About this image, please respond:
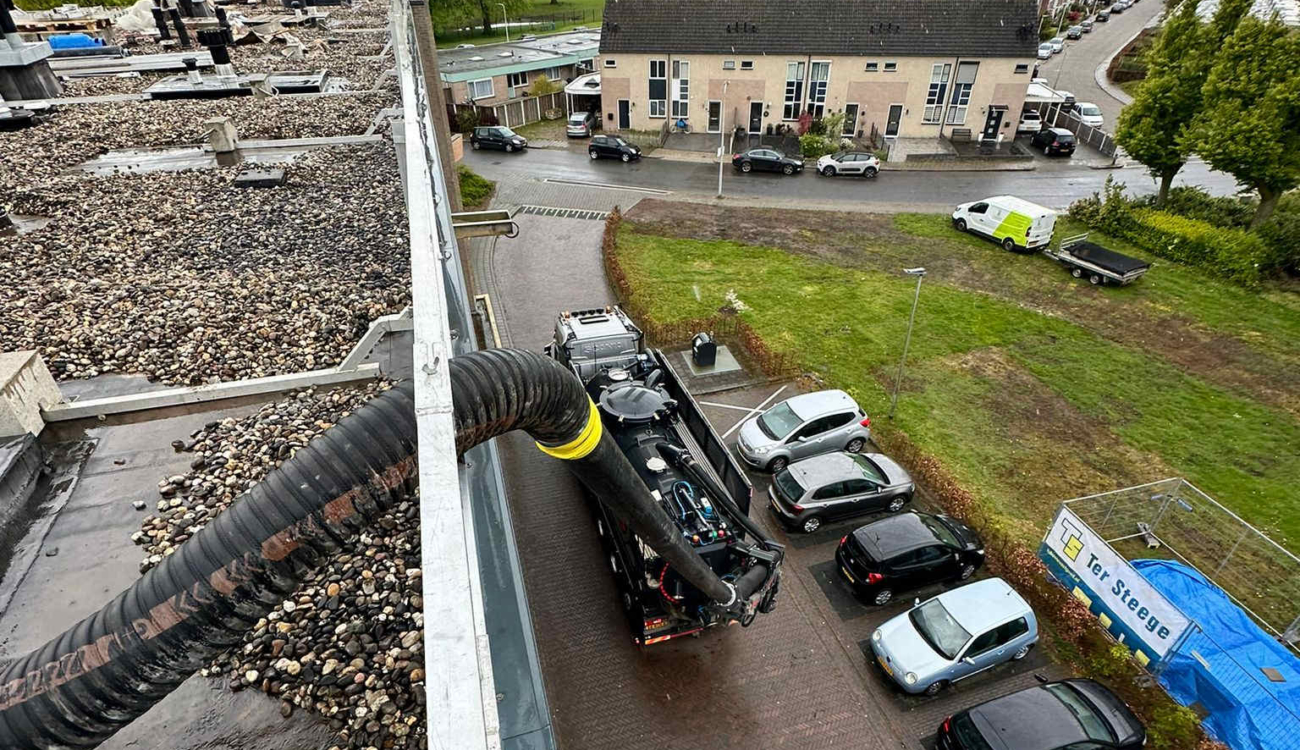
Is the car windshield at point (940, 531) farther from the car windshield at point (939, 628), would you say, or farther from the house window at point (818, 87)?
the house window at point (818, 87)

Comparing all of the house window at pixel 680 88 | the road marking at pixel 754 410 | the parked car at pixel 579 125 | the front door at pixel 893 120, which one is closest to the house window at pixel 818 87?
the front door at pixel 893 120

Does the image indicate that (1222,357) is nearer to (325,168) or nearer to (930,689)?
(930,689)

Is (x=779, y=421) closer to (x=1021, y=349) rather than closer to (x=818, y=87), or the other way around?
(x=1021, y=349)

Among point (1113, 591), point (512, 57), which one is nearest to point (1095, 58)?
point (512, 57)

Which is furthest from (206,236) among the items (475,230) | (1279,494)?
(1279,494)

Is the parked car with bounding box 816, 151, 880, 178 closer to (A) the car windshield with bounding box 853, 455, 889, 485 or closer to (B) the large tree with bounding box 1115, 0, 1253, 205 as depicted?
(B) the large tree with bounding box 1115, 0, 1253, 205
